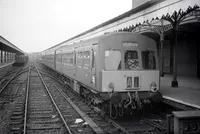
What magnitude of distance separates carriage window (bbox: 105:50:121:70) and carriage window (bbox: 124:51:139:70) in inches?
13.0

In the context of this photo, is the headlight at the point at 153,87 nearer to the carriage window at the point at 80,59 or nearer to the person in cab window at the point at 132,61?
A: the person in cab window at the point at 132,61

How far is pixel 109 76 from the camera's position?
26.7 feet

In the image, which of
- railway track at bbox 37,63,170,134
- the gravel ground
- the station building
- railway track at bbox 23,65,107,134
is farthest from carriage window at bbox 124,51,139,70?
the gravel ground

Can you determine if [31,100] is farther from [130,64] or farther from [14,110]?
[130,64]

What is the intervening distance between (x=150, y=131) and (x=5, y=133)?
4724 millimetres

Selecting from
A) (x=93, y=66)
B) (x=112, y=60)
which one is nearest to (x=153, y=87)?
(x=112, y=60)

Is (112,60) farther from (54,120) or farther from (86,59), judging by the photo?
(54,120)

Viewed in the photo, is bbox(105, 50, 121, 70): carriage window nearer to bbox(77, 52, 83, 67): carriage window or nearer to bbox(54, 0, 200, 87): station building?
bbox(54, 0, 200, 87): station building

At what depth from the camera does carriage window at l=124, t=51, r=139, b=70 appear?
856cm

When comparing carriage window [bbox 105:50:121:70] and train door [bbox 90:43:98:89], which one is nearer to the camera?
carriage window [bbox 105:50:121:70]

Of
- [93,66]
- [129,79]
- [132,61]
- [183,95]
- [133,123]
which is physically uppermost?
[132,61]

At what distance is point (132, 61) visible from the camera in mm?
8672

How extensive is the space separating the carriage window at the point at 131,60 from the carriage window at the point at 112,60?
0.33m

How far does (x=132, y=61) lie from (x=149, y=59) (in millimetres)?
769
